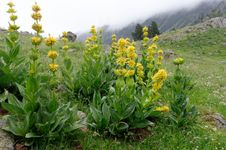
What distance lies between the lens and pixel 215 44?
48.9m

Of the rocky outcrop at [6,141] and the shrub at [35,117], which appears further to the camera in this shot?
the shrub at [35,117]

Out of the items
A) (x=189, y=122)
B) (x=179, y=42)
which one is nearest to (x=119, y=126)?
(x=189, y=122)

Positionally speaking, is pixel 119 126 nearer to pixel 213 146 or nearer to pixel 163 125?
pixel 163 125

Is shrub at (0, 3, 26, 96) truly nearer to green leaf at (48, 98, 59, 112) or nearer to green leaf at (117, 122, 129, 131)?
green leaf at (48, 98, 59, 112)

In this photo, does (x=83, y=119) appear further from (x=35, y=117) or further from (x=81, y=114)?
(x=35, y=117)

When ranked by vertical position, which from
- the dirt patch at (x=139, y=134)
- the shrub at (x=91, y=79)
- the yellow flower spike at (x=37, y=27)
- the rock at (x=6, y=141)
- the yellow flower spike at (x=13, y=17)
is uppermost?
the yellow flower spike at (x=13, y=17)

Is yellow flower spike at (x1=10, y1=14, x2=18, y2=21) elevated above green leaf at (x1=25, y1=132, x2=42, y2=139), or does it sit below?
above

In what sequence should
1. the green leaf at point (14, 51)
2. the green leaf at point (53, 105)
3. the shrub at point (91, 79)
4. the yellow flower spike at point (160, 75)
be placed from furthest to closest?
the shrub at point (91, 79) < the green leaf at point (14, 51) < the yellow flower spike at point (160, 75) < the green leaf at point (53, 105)

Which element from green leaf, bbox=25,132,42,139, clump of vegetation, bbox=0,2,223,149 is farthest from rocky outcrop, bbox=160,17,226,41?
green leaf, bbox=25,132,42,139

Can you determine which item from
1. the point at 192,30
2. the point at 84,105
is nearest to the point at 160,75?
the point at 84,105

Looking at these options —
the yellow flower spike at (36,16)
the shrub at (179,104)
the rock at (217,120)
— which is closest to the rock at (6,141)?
the yellow flower spike at (36,16)

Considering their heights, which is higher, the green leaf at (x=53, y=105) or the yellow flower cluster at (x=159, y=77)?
the yellow flower cluster at (x=159, y=77)

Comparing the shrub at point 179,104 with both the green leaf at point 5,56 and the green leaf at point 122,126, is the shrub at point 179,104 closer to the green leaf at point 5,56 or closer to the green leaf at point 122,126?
the green leaf at point 122,126

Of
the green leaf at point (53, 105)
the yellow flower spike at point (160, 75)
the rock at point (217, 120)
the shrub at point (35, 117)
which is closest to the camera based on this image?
the shrub at point (35, 117)
